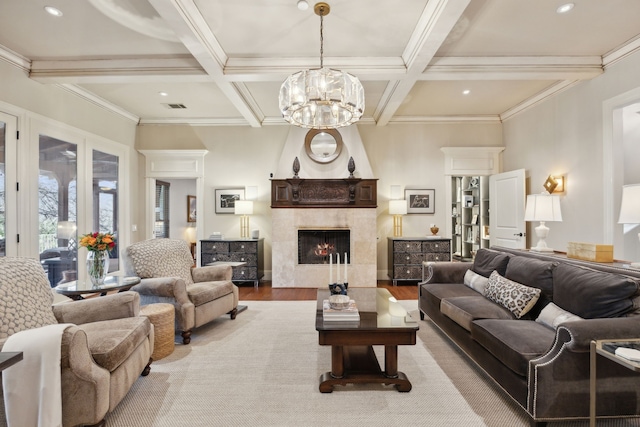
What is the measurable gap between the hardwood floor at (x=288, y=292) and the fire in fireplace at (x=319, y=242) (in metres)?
0.54

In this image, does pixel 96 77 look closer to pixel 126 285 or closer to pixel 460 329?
pixel 126 285

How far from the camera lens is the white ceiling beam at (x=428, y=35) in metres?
2.74

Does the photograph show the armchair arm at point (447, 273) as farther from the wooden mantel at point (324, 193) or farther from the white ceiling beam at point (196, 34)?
the white ceiling beam at point (196, 34)

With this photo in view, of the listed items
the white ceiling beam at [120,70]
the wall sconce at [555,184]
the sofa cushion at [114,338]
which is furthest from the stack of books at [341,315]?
the wall sconce at [555,184]

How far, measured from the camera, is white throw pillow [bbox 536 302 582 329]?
2143mm

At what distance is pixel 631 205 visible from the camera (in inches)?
94.2

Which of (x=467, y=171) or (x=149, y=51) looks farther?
(x=467, y=171)

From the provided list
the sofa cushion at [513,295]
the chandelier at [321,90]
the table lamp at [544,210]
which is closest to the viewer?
the sofa cushion at [513,295]

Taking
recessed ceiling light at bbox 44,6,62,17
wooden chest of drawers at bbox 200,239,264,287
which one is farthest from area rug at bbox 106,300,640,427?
recessed ceiling light at bbox 44,6,62,17

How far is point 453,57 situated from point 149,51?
3.47m

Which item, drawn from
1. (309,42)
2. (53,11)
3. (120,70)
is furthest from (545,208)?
(53,11)

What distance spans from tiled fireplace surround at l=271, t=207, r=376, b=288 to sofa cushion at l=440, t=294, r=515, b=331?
261 cm

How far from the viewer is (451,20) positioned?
286 cm

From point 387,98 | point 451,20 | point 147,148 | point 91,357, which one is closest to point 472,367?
point 91,357
